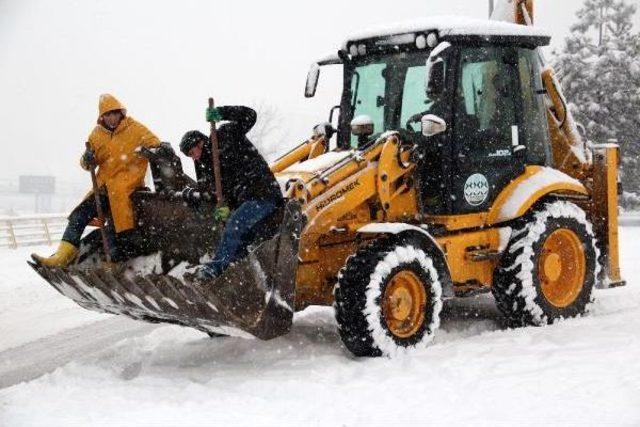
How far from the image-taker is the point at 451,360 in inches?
265

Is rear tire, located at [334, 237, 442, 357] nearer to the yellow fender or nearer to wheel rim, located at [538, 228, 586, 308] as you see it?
the yellow fender

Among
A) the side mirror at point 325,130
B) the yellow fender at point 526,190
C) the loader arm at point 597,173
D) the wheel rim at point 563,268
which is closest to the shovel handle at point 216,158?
the side mirror at point 325,130

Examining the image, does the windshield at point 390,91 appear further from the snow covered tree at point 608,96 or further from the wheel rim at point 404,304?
the snow covered tree at point 608,96

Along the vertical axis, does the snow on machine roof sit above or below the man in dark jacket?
above

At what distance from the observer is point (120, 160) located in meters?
7.79

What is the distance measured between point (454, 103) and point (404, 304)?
1905 mm

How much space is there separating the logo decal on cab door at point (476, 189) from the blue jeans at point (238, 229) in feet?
6.88

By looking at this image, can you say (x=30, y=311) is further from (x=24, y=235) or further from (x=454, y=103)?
(x=24, y=235)

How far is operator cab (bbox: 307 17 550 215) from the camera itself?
309 inches

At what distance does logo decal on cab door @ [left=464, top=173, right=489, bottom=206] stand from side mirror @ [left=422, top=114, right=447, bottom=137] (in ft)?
2.63

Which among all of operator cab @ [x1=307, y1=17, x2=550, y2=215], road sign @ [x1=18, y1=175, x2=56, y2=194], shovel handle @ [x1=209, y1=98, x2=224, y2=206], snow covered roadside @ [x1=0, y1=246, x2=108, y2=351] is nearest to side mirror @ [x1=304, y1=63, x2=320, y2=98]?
operator cab @ [x1=307, y1=17, x2=550, y2=215]

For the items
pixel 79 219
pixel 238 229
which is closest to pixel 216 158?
pixel 238 229

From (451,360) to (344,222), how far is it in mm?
1568

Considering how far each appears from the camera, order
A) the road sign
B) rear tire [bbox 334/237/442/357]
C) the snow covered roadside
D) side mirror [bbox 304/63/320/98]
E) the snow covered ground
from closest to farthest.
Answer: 1. the snow covered ground
2. rear tire [bbox 334/237/442/357]
3. side mirror [bbox 304/63/320/98]
4. the snow covered roadside
5. the road sign
